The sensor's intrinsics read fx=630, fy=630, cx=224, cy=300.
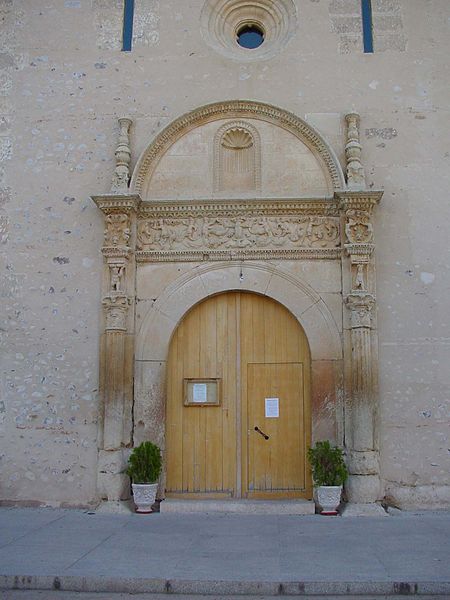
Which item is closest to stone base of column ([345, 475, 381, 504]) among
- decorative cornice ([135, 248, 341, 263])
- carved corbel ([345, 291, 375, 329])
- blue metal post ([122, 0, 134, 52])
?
carved corbel ([345, 291, 375, 329])

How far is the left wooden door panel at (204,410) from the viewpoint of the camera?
761 centimetres

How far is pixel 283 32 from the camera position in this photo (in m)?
8.51

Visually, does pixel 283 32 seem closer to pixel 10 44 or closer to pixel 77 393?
pixel 10 44

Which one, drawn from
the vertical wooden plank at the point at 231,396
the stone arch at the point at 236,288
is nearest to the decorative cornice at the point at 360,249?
the stone arch at the point at 236,288

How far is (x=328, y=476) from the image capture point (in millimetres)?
7031

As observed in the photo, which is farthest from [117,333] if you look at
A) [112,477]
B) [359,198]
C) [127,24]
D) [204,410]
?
[127,24]

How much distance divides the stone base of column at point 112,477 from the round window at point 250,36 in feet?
18.9

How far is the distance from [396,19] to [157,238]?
4.35 meters

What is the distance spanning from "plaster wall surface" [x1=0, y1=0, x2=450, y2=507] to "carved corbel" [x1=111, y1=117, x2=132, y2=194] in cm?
17

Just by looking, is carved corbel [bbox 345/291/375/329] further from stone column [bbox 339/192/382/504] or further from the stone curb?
the stone curb

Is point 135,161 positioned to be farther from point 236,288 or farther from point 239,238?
point 236,288

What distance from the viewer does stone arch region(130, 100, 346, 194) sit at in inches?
314

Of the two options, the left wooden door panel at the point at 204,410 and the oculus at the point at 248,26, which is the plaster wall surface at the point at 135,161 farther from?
the left wooden door panel at the point at 204,410

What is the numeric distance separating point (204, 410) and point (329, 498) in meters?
1.81
